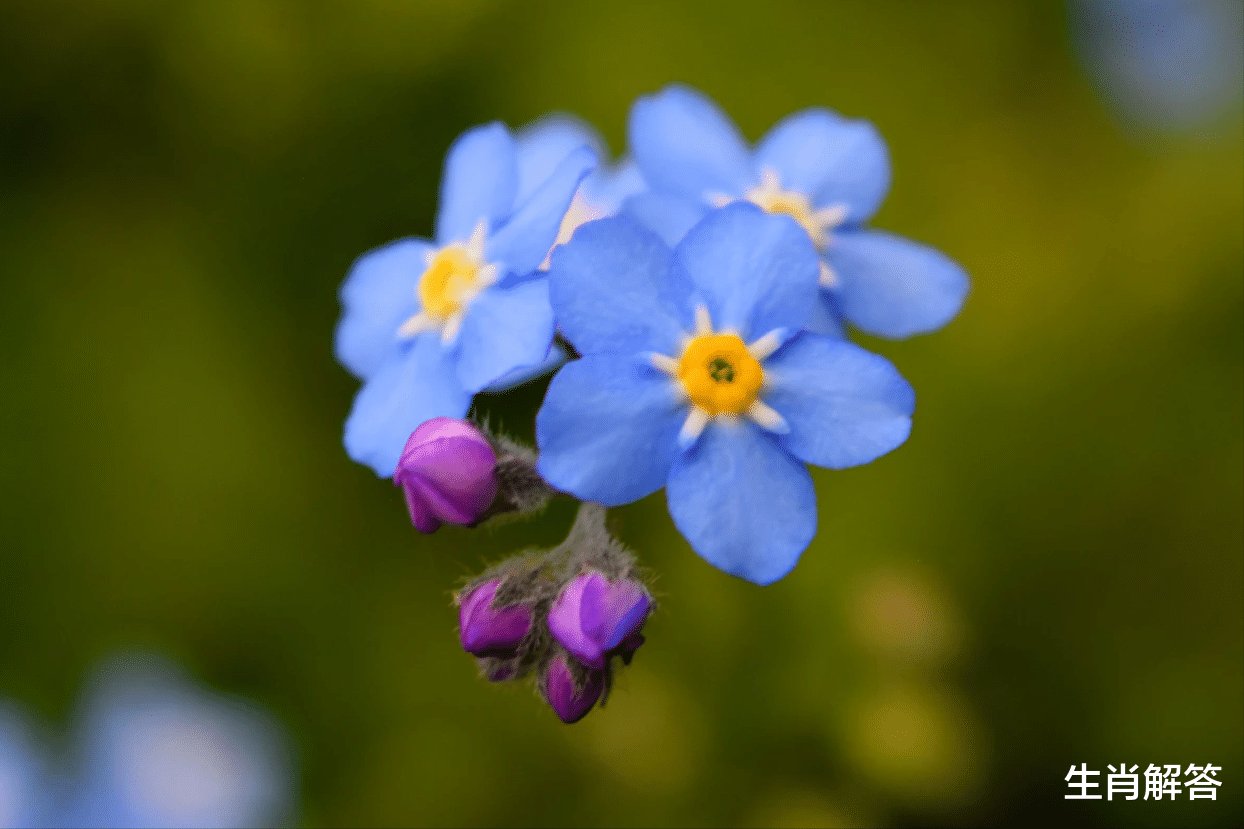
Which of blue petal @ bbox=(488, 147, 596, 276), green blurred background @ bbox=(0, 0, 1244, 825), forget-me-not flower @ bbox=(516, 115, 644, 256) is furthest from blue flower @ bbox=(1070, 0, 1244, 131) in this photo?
blue petal @ bbox=(488, 147, 596, 276)

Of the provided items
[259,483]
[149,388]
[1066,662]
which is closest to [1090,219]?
[1066,662]

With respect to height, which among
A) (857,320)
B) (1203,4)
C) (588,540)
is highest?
(1203,4)

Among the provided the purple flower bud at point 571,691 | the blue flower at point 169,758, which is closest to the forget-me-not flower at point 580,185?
the purple flower bud at point 571,691

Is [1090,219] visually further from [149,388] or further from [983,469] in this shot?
[149,388]

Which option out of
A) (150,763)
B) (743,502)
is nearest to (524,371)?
(743,502)

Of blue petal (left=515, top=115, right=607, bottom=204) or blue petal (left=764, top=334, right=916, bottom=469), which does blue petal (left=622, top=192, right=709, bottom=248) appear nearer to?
blue petal (left=515, top=115, right=607, bottom=204)

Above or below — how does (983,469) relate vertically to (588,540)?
above

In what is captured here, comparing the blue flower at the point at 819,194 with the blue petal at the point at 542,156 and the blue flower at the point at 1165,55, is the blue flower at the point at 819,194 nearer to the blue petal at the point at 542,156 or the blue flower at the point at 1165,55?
the blue petal at the point at 542,156
